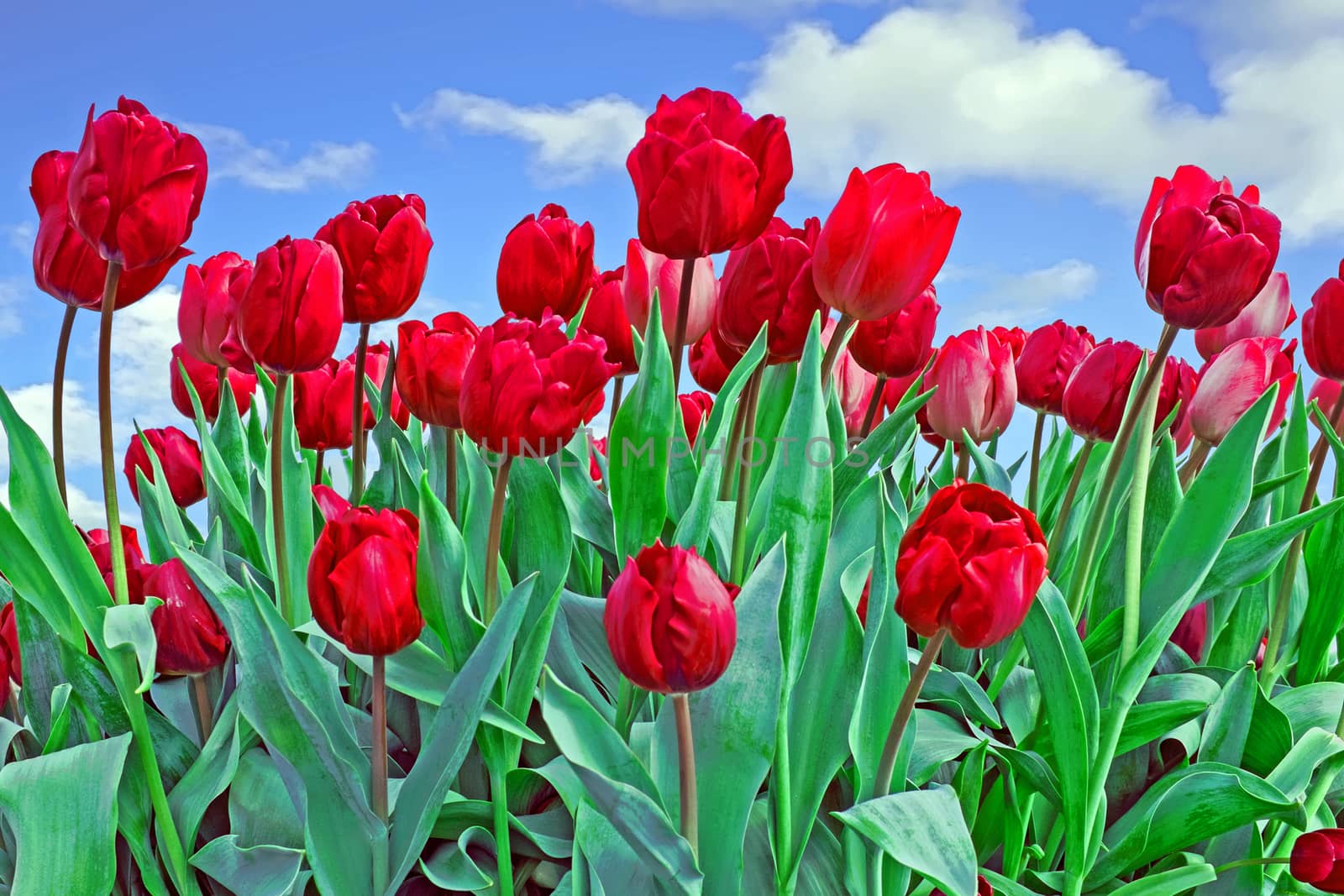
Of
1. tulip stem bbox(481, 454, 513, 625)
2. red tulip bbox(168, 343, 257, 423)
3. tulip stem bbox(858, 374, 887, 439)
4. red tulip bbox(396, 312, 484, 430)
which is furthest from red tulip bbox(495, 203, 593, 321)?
red tulip bbox(168, 343, 257, 423)

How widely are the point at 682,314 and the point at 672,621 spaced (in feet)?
1.63

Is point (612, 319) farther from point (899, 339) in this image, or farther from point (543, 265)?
point (899, 339)

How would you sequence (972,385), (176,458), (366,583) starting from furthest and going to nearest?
(176,458)
(972,385)
(366,583)

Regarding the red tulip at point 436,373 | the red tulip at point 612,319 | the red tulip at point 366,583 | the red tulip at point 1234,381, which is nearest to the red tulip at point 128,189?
the red tulip at point 436,373

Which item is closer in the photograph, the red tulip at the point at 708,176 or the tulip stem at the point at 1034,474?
the red tulip at the point at 708,176

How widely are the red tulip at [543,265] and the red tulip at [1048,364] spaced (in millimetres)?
686

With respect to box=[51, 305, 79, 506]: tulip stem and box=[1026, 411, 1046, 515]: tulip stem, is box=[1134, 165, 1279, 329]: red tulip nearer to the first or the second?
box=[1026, 411, 1046, 515]: tulip stem

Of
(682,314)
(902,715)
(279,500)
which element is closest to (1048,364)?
(682,314)

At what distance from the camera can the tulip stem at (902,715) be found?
950 mm

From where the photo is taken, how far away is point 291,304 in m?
1.18

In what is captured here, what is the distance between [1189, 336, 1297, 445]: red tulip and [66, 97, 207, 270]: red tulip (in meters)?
1.27

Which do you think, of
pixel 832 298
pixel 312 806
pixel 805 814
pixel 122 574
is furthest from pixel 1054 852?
pixel 122 574

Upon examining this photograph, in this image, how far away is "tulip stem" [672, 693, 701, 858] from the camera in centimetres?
90

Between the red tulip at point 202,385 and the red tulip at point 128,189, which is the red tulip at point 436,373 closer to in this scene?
the red tulip at point 128,189
